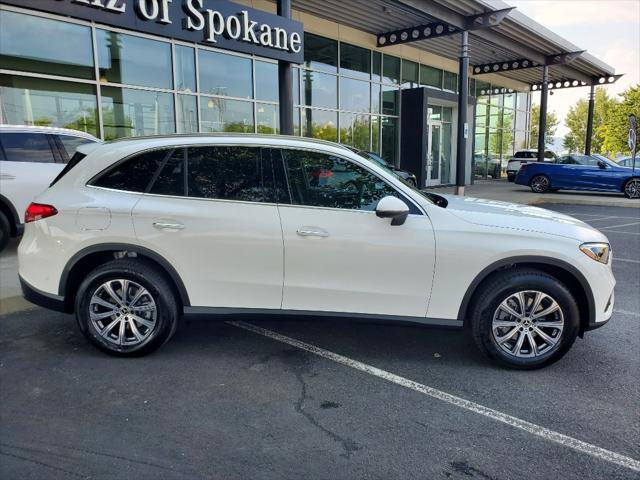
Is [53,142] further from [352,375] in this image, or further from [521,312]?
[521,312]

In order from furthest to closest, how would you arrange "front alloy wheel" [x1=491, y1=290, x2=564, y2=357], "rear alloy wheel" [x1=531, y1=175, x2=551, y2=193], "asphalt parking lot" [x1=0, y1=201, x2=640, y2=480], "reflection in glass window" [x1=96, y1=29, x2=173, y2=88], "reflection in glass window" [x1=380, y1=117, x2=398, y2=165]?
1. "reflection in glass window" [x1=380, y1=117, x2=398, y2=165]
2. "rear alloy wheel" [x1=531, y1=175, x2=551, y2=193]
3. "reflection in glass window" [x1=96, y1=29, x2=173, y2=88]
4. "front alloy wheel" [x1=491, y1=290, x2=564, y2=357]
5. "asphalt parking lot" [x1=0, y1=201, x2=640, y2=480]

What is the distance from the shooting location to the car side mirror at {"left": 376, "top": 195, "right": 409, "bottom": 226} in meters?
3.65

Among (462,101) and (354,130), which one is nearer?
(462,101)

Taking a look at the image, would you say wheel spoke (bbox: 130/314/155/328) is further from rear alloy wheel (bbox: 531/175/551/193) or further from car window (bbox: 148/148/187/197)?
rear alloy wheel (bbox: 531/175/551/193)

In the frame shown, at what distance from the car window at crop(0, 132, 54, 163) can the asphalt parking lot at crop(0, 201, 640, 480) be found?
3.86 m

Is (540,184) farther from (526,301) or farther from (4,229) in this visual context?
(4,229)

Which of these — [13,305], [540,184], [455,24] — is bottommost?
[13,305]

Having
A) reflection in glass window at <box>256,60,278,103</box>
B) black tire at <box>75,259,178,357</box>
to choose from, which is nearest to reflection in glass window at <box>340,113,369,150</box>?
reflection in glass window at <box>256,60,278,103</box>

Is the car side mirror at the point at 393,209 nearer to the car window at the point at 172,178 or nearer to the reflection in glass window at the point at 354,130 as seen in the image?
the car window at the point at 172,178

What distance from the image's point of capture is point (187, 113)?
13.0 meters

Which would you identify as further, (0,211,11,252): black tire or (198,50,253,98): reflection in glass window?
(198,50,253,98): reflection in glass window

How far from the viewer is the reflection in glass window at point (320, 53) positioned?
1640 cm

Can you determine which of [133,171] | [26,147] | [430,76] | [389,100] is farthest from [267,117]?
[133,171]

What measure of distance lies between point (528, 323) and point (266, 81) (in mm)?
12822
